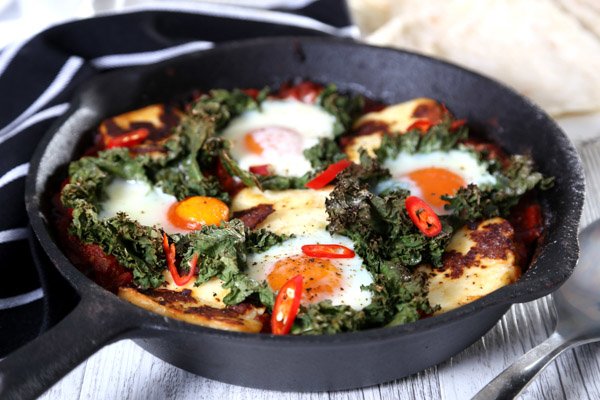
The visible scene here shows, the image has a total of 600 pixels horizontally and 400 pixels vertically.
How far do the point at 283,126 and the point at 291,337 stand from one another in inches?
87.3

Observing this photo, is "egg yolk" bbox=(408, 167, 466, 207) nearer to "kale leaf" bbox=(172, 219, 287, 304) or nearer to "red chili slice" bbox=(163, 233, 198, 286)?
"kale leaf" bbox=(172, 219, 287, 304)

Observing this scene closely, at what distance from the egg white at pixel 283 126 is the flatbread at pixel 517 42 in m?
1.48

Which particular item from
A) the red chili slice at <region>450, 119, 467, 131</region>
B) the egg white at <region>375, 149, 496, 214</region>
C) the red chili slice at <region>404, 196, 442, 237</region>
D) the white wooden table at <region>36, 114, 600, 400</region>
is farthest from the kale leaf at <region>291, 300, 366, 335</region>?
the red chili slice at <region>450, 119, 467, 131</region>

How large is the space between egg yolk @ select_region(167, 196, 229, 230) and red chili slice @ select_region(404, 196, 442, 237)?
101 cm

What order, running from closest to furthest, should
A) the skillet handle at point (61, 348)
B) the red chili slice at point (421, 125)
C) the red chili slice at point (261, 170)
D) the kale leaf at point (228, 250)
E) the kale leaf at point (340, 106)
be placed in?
the skillet handle at point (61, 348) < the kale leaf at point (228, 250) < the red chili slice at point (261, 170) < the red chili slice at point (421, 125) < the kale leaf at point (340, 106)

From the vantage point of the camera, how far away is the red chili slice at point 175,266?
12.6 ft

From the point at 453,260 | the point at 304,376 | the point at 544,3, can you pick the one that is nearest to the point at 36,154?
the point at 304,376

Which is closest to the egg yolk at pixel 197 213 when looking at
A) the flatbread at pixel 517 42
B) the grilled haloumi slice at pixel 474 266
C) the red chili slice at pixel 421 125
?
the grilled haloumi slice at pixel 474 266

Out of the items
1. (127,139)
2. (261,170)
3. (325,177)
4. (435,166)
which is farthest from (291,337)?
(127,139)

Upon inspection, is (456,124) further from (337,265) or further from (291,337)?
(291,337)

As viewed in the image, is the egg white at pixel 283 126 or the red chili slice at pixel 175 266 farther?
the egg white at pixel 283 126

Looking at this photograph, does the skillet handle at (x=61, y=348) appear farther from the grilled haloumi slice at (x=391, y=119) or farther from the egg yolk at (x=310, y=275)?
the grilled haloumi slice at (x=391, y=119)

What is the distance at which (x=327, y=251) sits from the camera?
12.8 feet

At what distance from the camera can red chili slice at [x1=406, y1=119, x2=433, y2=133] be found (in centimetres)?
498
